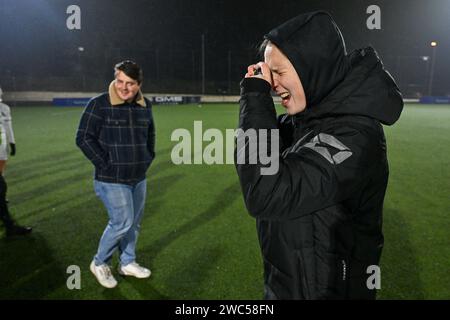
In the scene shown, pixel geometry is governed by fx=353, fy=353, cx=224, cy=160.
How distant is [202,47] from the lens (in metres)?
39.8

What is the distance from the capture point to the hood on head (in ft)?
4.55

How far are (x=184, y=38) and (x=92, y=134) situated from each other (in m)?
41.8

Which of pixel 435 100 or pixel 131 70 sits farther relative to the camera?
pixel 435 100

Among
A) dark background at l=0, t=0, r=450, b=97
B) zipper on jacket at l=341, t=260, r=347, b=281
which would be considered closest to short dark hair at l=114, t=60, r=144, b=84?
zipper on jacket at l=341, t=260, r=347, b=281

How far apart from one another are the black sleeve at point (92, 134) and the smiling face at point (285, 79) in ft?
7.24

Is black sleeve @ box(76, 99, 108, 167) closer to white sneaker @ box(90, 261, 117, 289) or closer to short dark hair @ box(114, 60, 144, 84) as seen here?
short dark hair @ box(114, 60, 144, 84)

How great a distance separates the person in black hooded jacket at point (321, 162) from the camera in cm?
128

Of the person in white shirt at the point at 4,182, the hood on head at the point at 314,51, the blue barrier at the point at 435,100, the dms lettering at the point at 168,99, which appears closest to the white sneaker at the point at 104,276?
the person in white shirt at the point at 4,182

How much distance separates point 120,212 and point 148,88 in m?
34.3

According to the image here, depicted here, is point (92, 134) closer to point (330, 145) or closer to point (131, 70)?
point (131, 70)

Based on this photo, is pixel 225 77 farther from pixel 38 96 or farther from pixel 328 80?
pixel 328 80

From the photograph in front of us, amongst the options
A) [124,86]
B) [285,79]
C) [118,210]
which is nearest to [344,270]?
[285,79]

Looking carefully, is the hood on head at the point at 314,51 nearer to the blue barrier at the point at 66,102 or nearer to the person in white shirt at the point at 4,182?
the person in white shirt at the point at 4,182

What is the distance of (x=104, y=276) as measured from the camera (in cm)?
347
